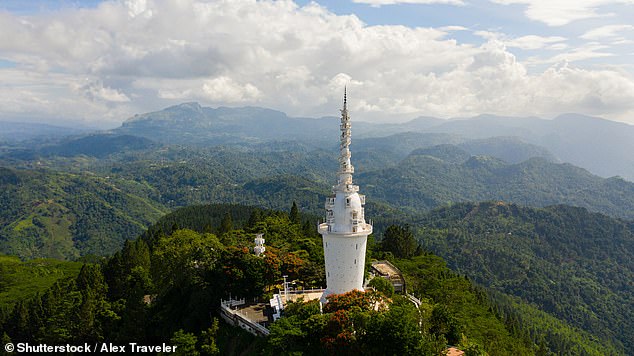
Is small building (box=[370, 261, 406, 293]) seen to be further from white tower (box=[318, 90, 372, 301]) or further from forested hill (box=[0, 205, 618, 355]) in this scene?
white tower (box=[318, 90, 372, 301])

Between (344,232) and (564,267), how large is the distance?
16748 cm

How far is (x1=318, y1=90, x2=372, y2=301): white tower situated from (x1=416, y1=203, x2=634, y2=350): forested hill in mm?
118957

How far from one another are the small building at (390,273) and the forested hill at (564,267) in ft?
329

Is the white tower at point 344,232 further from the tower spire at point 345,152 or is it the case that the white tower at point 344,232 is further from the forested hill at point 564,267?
the forested hill at point 564,267

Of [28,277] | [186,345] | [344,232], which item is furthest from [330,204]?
[28,277]

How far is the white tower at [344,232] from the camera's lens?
32844 mm

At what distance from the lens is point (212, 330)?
34.0 metres

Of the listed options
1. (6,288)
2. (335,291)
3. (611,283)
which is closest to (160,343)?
(335,291)

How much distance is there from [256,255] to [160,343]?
12642mm

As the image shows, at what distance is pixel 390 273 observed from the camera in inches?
1969

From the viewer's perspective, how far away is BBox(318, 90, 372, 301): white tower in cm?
3284

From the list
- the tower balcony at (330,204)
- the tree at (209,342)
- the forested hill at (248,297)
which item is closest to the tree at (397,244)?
the forested hill at (248,297)

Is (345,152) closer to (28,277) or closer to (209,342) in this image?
(209,342)

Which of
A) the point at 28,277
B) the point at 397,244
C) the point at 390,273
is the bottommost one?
the point at 28,277
